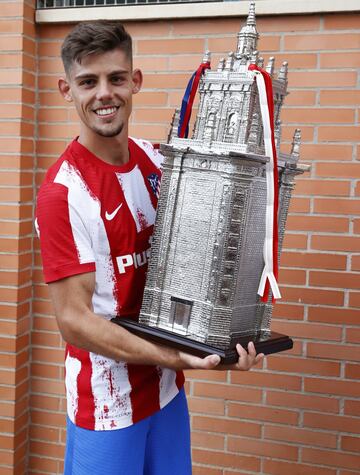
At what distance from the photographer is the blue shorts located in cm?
221

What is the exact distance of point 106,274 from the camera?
2162mm

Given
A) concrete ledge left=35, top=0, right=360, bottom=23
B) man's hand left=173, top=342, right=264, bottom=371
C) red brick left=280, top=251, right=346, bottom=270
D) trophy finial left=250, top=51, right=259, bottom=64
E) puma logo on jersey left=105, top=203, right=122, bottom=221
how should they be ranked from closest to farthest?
man's hand left=173, top=342, right=264, bottom=371, trophy finial left=250, top=51, right=259, bottom=64, puma logo on jersey left=105, top=203, right=122, bottom=221, concrete ledge left=35, top=0, right=360, bottom=23, red brick left=280, top=251, right=346, bottom=270

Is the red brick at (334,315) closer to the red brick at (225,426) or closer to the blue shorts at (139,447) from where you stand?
the red brick at (225,426)

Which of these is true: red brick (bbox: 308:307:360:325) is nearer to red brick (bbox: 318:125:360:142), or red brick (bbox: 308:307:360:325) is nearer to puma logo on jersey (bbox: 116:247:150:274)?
red brick (bbox: 318:125:360:142)

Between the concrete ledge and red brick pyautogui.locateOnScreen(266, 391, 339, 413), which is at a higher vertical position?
the concrete ledge

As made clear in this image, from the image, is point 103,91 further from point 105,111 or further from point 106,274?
point 106,274

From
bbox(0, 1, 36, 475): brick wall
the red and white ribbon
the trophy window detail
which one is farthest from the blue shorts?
bbox(0, 1, 36, 475): brick wall

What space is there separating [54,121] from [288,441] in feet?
6.81

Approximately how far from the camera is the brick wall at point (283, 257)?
2918mm

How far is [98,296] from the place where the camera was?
7.20 ft

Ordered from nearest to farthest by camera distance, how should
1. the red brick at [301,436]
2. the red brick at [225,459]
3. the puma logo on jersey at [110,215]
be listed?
the puma logo on jersey at [110,215]
the red brick at [301,436]
the red brick at [225,459]

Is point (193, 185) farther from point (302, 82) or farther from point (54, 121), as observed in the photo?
point (54, 121)

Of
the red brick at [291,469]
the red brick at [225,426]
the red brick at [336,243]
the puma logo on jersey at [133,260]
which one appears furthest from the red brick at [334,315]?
the puma logo on jersey at [133,260]

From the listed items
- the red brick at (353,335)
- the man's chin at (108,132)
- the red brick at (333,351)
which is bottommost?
the red brick at (333,351)
